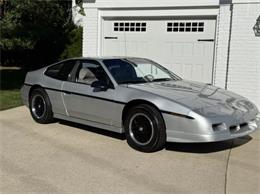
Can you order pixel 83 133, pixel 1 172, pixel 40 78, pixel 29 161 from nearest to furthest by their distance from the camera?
pixel 1 172
pixel 29 161
pixel 83 133
pixel 40 78

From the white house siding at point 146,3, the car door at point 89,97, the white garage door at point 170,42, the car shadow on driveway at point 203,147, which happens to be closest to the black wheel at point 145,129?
the car door at point 89,97

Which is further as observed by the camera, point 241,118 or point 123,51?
point 123,51

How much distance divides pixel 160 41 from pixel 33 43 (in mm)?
7701

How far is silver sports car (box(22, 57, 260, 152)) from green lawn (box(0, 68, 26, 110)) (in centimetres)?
200

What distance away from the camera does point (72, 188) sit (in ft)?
15.2

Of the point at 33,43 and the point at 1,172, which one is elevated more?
the point at 33,43

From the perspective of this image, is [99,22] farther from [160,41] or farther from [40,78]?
[40,78]

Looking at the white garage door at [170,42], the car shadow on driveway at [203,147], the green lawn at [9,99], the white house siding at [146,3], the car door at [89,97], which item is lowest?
the car shadow on driveway at [203,147]

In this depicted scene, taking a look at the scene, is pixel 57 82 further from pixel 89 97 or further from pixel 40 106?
pixel 89 97

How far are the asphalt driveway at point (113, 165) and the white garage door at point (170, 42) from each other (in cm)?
354

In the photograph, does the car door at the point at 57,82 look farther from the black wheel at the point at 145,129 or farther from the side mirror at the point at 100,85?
the black wheel at the point at 145,129

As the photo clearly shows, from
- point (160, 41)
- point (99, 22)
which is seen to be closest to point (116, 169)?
point (160, 41)

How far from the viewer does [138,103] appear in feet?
20.3

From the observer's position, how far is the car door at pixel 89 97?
655 cm
